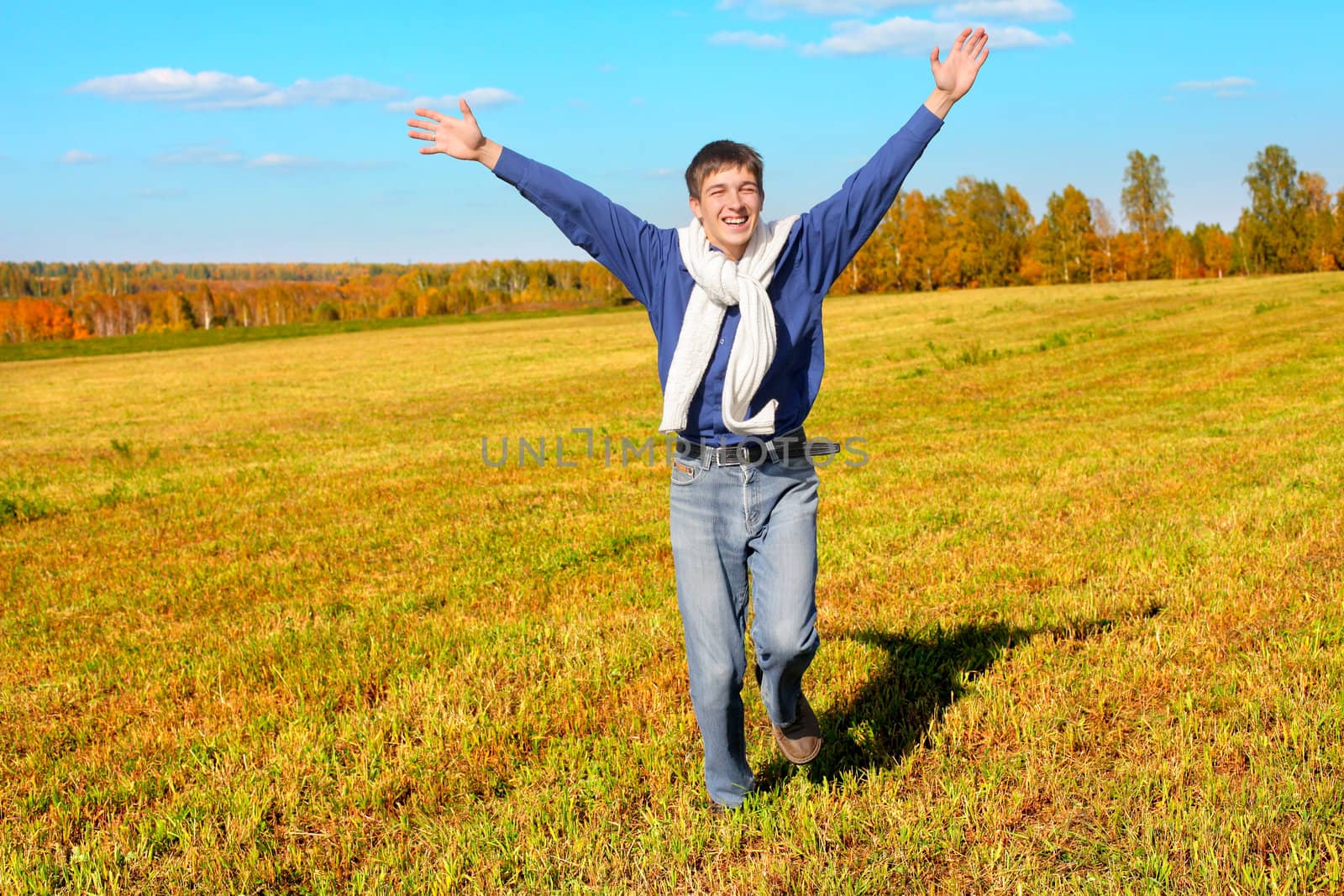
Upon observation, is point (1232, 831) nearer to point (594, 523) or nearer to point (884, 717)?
point (884, 717)

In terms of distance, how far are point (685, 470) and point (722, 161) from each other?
1169 mm

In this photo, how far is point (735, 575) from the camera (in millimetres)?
4027

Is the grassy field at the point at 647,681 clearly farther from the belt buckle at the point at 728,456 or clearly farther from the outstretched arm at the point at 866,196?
the outstretched arm at the point at 866,196

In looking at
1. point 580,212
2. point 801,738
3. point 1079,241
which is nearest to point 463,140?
point 580,212

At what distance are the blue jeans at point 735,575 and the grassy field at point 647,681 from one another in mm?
498

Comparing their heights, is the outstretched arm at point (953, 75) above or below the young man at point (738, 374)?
above

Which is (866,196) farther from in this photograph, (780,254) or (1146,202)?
(1146,202)

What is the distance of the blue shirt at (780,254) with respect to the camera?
3.99 m

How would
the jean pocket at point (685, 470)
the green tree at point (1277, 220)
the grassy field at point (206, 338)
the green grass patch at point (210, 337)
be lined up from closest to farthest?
the jean pocket at point (685, 470)
the grassy field at point (206, 338)
the green grass patch at point (210, 337)
the green tree at point (1277, 220)

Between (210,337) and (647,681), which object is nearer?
(647,681)

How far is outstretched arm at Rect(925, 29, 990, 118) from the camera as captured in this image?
4176 mm

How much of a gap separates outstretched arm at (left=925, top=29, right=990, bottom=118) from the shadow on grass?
8.76 ft

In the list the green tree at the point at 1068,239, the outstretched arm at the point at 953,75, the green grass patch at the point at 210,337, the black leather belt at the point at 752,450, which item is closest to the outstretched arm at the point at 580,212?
the black leather belt at the point at 752,450

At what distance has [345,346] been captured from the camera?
51938mm
